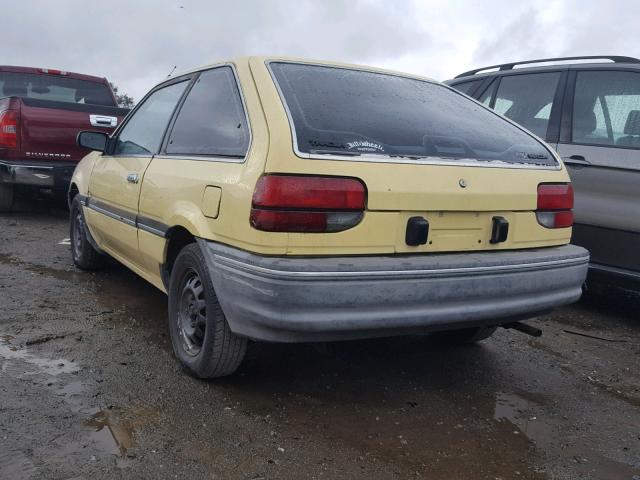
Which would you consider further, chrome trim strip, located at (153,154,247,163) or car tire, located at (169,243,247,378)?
car tire, located at (169,243,247,378)

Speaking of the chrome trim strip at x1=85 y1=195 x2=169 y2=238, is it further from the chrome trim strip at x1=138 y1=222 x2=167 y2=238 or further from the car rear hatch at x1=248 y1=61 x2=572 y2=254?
the car rear hatch at x1=248 y1=61 x2=572 y2=254

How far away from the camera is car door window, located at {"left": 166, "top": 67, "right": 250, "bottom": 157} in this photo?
9.23ft

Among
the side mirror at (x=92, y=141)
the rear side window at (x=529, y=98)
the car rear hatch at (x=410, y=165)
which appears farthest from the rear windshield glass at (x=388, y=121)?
the side mirror at (x=92, y=141)

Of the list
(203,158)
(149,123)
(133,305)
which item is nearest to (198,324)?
(203,158)

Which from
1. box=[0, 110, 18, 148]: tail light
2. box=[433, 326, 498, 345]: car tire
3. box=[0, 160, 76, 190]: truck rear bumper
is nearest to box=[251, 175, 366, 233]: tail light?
box=[433, 326, 498, 345]: car tire

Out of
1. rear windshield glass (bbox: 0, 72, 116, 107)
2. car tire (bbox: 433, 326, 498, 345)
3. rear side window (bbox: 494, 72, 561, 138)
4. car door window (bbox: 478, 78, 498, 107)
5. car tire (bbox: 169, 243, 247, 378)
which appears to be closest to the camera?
car tire (bbox: 169, 243, 247, 378)

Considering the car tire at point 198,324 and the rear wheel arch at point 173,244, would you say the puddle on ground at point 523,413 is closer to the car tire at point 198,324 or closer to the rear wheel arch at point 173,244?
the car tire at point 198,324

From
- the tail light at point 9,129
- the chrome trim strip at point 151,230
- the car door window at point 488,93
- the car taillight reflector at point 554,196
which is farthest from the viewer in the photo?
the tail light at point 9,129

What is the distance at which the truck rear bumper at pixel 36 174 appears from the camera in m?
6.93

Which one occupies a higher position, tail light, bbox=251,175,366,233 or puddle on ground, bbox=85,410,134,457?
tail light, bbox=251,175,366,233

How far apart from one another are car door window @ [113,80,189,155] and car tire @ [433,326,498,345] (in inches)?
81.2

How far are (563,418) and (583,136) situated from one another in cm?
238

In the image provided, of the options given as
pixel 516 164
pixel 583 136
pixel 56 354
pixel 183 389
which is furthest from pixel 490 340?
pixel 56 354

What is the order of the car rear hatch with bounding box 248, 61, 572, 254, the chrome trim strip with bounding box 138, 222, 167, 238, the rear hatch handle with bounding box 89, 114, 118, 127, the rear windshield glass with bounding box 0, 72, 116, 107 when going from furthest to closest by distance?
the rear windshield glass with bounding box 0, 72, 116, 107 → the rear hatch handle with bounding box 89, 114, 118, 127 → the chrome trim strip with bounding box 138, 222, 167, 238 → the car rear hatch with bounding box 248, 61, 572, 254
